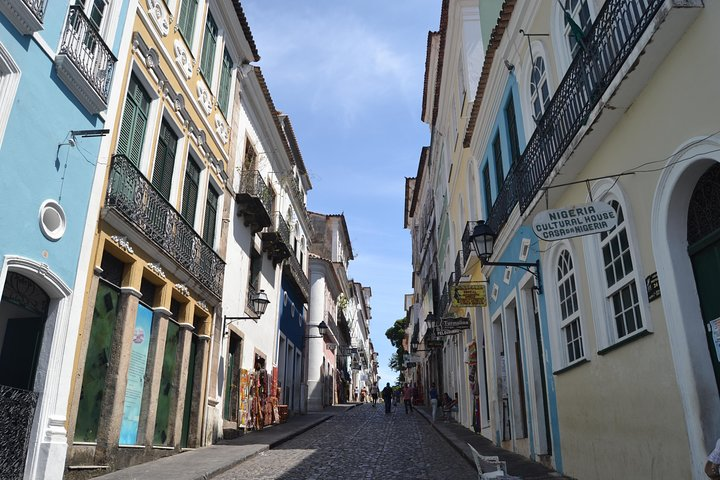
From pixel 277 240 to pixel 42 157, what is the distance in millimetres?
11515

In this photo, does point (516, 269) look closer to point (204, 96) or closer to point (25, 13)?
point (204, 96)

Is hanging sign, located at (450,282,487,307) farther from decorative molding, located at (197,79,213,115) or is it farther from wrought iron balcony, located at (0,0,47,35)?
wrought iron balcony, located at (0,0,47,35)

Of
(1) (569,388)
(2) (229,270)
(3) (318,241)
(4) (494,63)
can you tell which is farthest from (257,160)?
(3) (318,241)

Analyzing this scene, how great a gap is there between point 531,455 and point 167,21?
10.0 meters

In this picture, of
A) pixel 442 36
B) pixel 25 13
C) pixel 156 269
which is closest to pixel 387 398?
pixel 442 36

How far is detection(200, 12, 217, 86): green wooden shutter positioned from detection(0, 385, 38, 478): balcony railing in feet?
26.5

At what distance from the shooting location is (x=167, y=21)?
416 inches

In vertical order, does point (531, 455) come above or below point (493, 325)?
below

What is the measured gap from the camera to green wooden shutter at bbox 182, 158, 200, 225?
11.6m

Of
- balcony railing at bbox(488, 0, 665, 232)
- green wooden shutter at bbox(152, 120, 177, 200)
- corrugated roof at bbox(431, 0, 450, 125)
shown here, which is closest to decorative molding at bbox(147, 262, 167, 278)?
green wooden shutter at bbox(152, 120, 177, 200)

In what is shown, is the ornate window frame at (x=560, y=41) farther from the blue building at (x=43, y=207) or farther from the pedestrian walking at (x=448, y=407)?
the pedestrian walking at (x=448, y=407)

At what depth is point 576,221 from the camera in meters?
5.46

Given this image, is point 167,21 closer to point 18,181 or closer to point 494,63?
point 18,181

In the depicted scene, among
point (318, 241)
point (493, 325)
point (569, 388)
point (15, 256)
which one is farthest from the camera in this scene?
point (318, 241)
